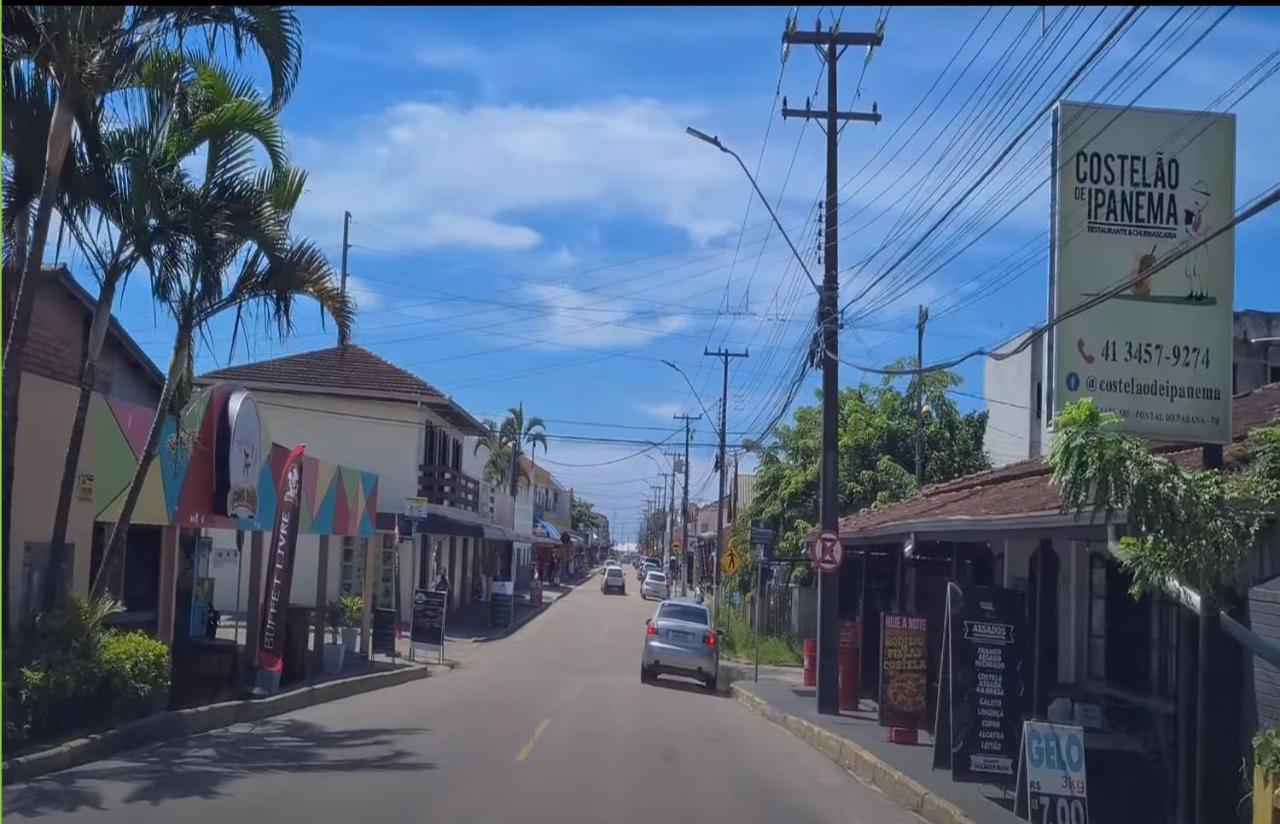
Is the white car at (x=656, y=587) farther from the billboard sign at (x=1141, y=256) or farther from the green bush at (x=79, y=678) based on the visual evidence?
the billboard sign at (x=1141, y=256)

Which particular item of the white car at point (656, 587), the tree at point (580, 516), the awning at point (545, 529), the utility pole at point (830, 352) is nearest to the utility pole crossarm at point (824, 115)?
the utility pole at point (830, 352)

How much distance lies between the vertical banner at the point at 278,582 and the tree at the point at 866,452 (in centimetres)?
2098

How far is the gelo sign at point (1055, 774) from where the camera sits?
11945mm

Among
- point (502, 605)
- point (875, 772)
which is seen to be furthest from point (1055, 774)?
point (502, 605)

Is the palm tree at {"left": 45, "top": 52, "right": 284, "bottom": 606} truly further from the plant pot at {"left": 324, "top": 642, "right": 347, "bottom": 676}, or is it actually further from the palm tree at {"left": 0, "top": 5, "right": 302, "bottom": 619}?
the plant pot at {"left": 324, "top": 642, "right": 347, "bottom": 676}

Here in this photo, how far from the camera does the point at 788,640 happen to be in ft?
134

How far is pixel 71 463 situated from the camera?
51.5 feet

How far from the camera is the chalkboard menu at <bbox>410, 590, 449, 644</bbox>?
107ft

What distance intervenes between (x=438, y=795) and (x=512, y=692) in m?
12.9

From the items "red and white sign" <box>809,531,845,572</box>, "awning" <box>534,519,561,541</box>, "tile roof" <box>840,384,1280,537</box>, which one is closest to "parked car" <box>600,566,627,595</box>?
"awning" <box>534,519,561,541</box>

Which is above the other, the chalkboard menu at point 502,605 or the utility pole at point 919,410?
the utility pole at point 919,410

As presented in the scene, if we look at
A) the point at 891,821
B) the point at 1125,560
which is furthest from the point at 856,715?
the point at 1125,560

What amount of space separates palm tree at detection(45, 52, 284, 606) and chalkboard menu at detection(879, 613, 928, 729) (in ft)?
32.2

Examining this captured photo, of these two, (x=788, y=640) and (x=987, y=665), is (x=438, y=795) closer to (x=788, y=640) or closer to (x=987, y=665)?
(x=987, y=665)
